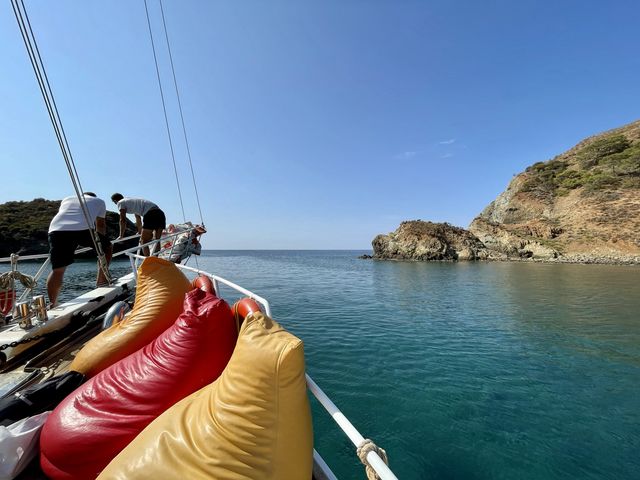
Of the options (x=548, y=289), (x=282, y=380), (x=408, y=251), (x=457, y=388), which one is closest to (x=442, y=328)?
(x=457, y=388)

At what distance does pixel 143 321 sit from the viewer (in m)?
2.65

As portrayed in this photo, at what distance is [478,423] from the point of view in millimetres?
4254

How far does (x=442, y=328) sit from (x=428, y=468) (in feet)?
21.6

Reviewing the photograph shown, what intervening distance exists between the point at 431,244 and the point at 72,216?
59432mm

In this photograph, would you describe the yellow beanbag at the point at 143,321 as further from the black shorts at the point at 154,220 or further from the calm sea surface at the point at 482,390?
the black shorts at the point at 154,220

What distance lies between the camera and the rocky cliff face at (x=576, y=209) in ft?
146

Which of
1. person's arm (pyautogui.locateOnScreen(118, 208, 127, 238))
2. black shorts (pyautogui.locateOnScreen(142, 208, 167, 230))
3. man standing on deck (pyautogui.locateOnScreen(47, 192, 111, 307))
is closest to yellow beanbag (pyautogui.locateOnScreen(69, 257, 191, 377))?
man standing on deck (pyautogui.locateOnScreen(47, 192, 111, 307))

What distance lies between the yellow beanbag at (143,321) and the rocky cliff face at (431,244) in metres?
59.3

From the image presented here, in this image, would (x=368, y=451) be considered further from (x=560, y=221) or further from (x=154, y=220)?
(x=560, y=221)

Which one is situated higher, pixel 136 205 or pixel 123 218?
pixel 136 205

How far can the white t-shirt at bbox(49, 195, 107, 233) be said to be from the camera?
14.8 feet

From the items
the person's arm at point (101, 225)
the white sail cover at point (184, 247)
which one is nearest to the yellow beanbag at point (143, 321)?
the person's arm at point (101, 225)

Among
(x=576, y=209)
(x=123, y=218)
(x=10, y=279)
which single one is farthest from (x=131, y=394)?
(x=576, y=209)

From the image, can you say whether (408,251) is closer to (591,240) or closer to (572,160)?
(591,240)
